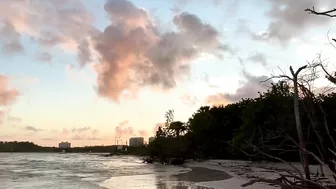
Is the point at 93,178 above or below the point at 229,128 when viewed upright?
below

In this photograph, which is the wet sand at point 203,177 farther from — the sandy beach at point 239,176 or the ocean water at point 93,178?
the ocean water at point 93,178

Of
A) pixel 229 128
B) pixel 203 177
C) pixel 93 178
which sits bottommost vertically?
pixel 203 177

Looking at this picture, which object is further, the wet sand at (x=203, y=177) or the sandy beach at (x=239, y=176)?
the wet sand at (x=203, y=177)

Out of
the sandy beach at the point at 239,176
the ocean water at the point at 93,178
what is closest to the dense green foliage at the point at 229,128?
the sandy beach at the point at 239,176

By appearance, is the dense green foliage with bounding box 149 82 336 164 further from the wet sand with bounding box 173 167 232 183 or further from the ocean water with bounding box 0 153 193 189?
the ocean water with bounding box 0 153 193 189

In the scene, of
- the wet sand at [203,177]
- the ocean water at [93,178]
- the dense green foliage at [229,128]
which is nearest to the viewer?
the ocean water at [93,178]

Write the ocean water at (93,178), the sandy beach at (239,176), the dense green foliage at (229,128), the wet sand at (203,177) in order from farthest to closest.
Answer: the dense green foliage at (229,128), the wet sand at (203,177), the ocean water at (93,178), the sandy beach at (239,176)

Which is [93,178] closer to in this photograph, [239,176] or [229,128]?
[239,176]

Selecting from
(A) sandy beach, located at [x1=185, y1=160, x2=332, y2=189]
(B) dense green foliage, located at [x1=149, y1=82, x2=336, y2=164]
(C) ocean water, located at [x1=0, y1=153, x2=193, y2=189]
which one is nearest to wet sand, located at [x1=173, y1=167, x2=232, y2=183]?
(A) sandy beach, located at [x1=185, y1=160, x2=332, y2=189]

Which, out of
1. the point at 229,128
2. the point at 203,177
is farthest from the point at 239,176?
the point at 229,128

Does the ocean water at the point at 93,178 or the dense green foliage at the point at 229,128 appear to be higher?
the dense green foliage at the point at 229,128

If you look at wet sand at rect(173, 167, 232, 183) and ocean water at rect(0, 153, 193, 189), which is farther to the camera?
wet sand at rect(173, 167, 232, 183)

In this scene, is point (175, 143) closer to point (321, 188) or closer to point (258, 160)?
point (258, 160)

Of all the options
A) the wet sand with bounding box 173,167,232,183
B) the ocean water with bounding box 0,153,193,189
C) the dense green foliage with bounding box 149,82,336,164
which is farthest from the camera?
the dense green foliage with bounding box 149,82,336,164
